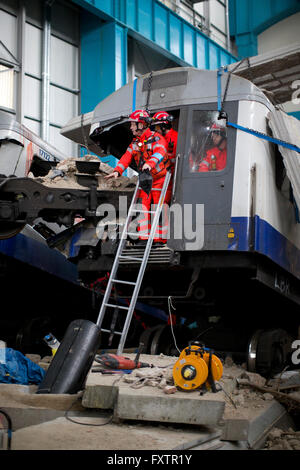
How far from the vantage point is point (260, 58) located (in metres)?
7.11

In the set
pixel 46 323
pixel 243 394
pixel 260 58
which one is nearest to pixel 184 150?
pixel 260 58

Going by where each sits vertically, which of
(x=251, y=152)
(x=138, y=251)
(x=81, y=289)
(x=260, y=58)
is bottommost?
(x=81, y=289)

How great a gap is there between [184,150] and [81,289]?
395cm

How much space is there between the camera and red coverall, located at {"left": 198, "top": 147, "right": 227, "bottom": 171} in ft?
19.9

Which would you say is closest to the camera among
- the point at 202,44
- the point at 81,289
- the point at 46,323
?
the point at 46,323

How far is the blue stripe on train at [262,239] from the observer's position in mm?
5734

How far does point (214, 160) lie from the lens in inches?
241

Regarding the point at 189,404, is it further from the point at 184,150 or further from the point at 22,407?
the point at 184,150

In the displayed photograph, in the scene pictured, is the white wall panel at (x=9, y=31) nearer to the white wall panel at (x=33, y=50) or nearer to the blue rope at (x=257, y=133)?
the white wall panel at (x=33, y=50)

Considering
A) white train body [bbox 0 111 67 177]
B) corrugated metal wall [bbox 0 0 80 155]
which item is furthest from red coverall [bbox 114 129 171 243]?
corrugated metal wall [bbox 0 0 80 155]

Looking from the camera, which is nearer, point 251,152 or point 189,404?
point 189,404

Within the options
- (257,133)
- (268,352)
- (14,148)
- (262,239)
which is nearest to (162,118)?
(257,133)

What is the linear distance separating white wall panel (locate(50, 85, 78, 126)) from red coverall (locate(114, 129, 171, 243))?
35.1ft

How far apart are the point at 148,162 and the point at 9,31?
38.1 ft
